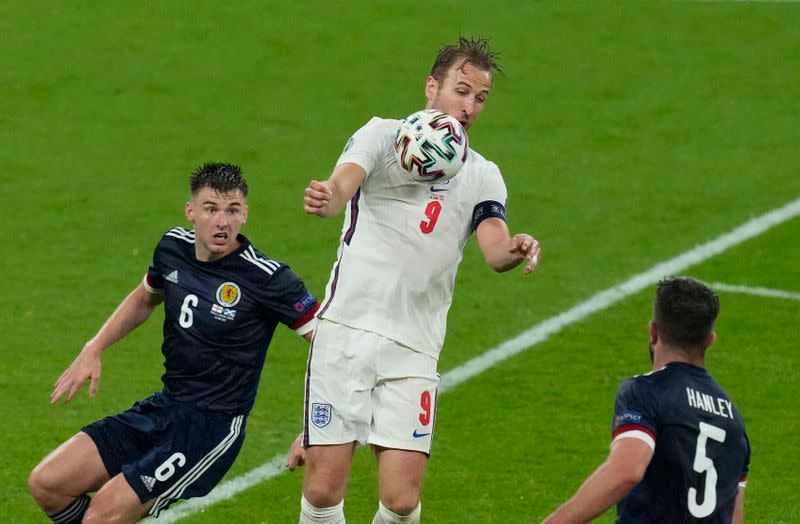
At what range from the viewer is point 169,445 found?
22.7 ft

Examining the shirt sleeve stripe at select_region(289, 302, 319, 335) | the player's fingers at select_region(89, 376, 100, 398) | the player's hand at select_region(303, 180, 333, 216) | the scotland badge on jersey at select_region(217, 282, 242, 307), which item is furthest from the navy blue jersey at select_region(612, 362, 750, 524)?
the player's fingers at select_region(89, 376, 100, 398)

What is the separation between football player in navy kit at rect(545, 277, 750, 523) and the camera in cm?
525

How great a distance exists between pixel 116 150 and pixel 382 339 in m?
8.57

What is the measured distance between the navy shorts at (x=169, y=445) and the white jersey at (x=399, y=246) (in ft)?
2.42

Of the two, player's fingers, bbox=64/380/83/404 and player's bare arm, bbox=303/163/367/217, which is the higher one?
player's bare arm, bbox=303/163/367/217

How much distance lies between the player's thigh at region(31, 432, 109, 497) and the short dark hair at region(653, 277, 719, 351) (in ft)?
9.08

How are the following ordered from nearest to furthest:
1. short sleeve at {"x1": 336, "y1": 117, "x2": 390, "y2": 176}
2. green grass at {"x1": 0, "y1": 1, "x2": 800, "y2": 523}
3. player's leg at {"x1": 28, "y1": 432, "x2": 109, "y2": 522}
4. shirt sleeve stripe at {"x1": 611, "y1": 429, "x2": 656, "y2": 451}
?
shirt sleeve stripe at {"x1": 611, "y1": 429, "x2": 656, "y2": 451} → short sleeve at {"x1": 336, "y1": 117, "x2": 390, "y2": 176} → player's leg at {"x1": 28, "y1": 432, "x2": 109, "y2": 522} → green grass at {"x1": 0, "y1": 1, "x2": 800, "y2": 523}

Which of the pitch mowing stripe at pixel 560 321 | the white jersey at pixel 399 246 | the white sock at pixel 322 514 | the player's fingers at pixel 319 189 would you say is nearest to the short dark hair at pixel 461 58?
the white jersey at pixel 399 246

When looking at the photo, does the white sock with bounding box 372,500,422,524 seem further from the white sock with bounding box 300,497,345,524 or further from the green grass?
the green grass

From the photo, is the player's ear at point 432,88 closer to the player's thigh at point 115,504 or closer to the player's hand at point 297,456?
the player's hand at point 297,456

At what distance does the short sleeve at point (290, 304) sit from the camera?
7.09 meters

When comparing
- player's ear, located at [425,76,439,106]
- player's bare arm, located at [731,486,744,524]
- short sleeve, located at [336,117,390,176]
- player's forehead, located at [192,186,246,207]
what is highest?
player's ear, located at [425,76,439,106]

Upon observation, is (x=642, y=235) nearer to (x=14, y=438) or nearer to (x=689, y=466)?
(x=14, y=438)

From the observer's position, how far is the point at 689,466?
5.27 m
